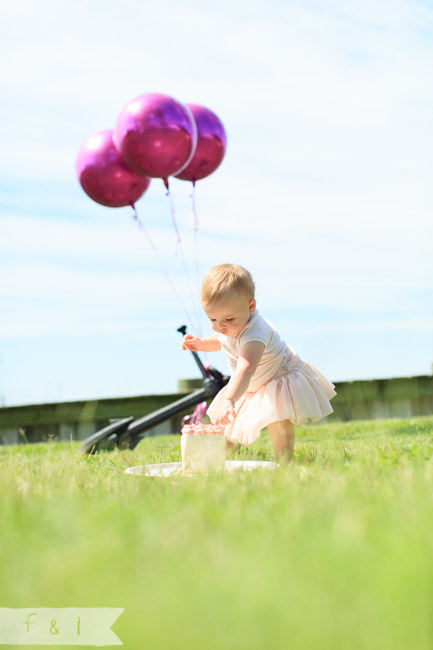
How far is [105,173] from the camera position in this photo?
4812 millimetres

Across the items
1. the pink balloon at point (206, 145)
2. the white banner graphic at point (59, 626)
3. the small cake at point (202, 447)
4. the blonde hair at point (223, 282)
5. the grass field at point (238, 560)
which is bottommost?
the white banner graphic at point (59, 626)

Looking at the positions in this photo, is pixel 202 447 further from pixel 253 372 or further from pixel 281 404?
pixel 281 404

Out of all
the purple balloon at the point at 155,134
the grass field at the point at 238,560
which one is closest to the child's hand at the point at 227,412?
the grass field at the point at 238,560

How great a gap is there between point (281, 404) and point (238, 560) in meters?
2.18

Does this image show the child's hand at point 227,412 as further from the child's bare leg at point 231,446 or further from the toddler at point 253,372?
the child's bare leg at point 231,446

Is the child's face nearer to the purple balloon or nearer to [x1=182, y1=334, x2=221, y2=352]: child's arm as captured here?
[x1=182, y1=334, x2=221, y2=352]: child's arm

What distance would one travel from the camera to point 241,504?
5.86 feet

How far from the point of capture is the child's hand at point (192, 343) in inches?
146

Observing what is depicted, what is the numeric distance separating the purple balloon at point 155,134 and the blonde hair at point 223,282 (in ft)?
5.03

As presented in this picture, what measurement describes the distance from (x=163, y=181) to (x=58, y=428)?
3.81m

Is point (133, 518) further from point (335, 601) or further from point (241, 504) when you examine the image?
point (335, 601)

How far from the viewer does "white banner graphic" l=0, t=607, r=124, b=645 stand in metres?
1.02

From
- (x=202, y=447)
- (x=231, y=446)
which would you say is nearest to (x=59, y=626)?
(x=202, y=447)

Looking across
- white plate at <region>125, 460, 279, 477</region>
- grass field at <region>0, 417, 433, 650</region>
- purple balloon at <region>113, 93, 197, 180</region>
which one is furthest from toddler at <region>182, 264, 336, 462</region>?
purple balloon at <region>113, 93, 197, 180</region>
